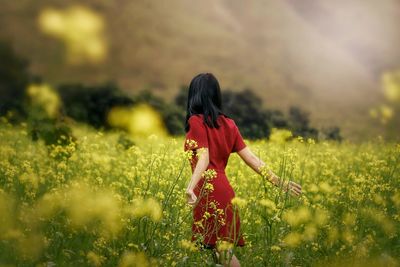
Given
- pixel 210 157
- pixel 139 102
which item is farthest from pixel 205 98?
pixel 139 102

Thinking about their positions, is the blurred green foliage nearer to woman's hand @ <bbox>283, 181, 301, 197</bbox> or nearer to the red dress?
woman's hand @ <bbox>283, 181, 301, 197</bbox>

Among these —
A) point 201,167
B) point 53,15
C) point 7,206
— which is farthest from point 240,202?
point 53,15

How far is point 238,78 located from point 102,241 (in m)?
30.6

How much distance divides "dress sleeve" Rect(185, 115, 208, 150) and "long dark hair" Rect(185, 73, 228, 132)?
0.04 metres

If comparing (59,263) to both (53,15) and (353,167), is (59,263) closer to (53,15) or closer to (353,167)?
(53,15)

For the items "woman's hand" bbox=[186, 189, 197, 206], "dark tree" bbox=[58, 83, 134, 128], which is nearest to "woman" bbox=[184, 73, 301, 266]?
"woman's hand" bbox=[186, 189, 197, 206]

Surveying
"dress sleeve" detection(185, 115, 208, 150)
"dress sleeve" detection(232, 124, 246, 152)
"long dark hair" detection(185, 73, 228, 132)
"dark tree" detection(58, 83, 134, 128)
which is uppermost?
"dark tree" detection(58, 83, 134, 128)

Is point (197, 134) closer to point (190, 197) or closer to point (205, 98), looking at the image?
point (205, 98)

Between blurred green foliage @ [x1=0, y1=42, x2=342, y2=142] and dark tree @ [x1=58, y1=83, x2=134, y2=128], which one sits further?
dark tree @ [x1=58, y1=83, x2=134, y2=128]

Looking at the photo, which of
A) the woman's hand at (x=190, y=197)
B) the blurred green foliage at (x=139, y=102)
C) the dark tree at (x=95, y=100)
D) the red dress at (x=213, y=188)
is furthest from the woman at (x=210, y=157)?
the dark tree at (x=95, y=100)

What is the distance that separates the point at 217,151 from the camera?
387 cm

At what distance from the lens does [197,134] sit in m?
3.77

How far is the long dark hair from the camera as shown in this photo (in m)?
3.78

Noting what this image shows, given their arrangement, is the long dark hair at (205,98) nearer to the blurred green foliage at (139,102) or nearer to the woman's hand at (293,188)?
the woman's hand at (293,188)
